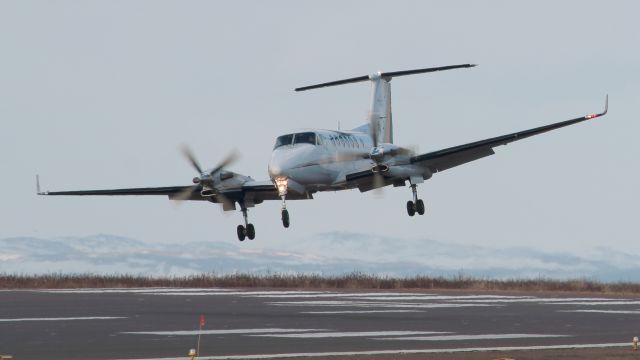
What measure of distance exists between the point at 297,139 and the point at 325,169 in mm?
1679

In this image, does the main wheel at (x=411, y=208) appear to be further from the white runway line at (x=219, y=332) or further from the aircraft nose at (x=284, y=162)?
the white runway line at (x=219, y=332)

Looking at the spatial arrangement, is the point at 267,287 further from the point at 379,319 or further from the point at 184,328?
the point at 184,328

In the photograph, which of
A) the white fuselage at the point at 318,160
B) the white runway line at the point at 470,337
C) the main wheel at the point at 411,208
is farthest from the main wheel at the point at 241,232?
the white runway line at the point at 470,337

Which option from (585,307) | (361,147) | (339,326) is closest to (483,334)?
(339,326)

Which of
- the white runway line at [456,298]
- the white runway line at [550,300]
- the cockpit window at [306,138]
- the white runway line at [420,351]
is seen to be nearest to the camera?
the white runway line at [420,351]

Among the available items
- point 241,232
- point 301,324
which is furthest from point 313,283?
point 301,324

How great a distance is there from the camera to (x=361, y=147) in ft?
179

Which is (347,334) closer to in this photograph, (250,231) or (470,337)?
(470,337)

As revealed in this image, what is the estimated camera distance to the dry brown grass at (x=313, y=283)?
5991 centimetres

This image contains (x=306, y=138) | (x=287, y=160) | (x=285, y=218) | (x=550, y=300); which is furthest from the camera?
(x=306, y=138)

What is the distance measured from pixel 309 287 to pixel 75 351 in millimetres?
35483

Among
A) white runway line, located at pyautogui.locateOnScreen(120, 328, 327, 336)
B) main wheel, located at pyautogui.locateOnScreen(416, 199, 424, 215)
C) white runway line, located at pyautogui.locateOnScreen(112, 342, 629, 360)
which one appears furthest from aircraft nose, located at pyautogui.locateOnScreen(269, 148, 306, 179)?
white runway line, located at pyautogui.locateOnScreen(112, 342, 629, 360)

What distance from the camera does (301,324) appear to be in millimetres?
32219

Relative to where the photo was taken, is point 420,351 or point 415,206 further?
point 415,206
